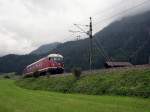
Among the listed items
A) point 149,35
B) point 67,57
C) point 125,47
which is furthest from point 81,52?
point 149,35

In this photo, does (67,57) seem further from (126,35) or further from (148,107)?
(148,107)

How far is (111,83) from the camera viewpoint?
33.0m

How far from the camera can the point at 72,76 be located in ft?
145

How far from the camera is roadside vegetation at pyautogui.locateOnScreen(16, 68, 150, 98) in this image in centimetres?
2865

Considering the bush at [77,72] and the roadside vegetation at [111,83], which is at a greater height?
the bush at [77,72]

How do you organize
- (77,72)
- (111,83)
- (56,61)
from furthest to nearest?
(56,61), (77,72), (111,83)

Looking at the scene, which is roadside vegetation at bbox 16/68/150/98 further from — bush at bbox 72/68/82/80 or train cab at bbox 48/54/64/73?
train cab at bbox 48/54/64/73

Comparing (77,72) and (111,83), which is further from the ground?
(77,72)

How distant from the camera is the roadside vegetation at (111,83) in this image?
94.0ft

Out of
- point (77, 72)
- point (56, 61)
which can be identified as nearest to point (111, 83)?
point (77, 72)

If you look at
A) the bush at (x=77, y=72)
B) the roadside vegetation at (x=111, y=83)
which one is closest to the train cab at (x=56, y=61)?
the roadside vegetation at (x=111, y=83)

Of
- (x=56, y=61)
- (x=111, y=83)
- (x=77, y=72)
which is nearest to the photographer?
(x=111, y=83)

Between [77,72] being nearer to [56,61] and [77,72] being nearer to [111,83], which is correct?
[111,83]

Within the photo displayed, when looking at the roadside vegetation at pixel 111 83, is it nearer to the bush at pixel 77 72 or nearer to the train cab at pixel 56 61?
the bush at pixel 77 72
